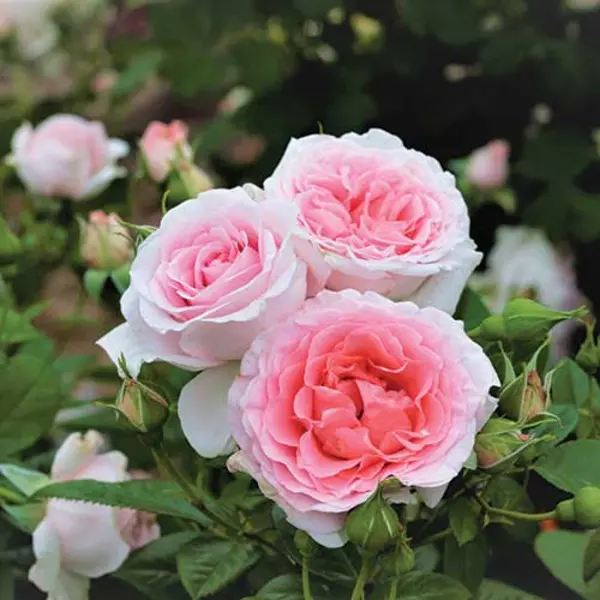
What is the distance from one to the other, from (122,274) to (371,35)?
52cm

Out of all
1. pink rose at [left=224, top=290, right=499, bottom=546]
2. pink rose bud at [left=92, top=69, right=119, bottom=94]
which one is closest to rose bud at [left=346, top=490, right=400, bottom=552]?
pink rose at [left=224, top=290, right=499, bottom=546]

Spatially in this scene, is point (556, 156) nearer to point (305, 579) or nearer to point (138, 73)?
point (138, 73)

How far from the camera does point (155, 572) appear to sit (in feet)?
1.63

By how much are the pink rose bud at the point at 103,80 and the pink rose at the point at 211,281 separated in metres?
0.76

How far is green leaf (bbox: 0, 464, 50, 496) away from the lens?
49 cm

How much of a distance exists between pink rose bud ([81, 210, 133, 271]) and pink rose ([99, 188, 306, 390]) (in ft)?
0.54

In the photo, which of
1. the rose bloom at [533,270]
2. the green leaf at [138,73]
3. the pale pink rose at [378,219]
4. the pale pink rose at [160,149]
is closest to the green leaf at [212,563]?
the pale pink rose at [378,219]

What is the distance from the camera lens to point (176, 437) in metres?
0.47

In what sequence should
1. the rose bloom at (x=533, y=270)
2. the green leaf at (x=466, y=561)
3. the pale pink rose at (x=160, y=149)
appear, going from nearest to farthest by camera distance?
1. the green leaf at (x=466, y=561)
2. the pale pink rose at (x=160, y=149)
3. the rose bloom at (x=533, y=270)

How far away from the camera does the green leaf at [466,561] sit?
0.46m

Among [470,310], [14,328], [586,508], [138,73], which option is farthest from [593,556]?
[138,73]

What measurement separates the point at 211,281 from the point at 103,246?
19 cm

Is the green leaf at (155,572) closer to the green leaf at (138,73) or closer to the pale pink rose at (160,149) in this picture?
the pale pink rose at (160,149)

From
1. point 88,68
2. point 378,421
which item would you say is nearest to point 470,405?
point 378,421
